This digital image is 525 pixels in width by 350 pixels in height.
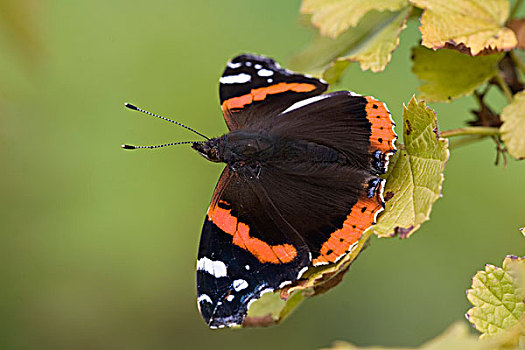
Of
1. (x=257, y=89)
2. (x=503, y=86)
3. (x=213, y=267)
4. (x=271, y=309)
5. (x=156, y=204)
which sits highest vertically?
(x=257, y=89)

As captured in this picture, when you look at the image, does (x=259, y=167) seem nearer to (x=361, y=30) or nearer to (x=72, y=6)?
(x=361, y=30)

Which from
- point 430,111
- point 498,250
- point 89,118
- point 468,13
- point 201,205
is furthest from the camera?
point 89,118

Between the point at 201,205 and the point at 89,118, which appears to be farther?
the point at 89,118

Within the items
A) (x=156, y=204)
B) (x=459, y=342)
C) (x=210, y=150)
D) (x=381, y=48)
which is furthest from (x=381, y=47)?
(x=156, y=204)

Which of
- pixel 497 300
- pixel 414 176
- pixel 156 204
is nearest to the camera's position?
pixel 497 300

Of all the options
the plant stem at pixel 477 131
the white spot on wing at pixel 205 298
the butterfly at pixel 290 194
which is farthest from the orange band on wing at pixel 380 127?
the white spot on wing at pixel 205 298

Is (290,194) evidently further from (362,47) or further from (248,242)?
(362,47)

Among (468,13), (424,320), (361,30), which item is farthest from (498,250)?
(468,13)
